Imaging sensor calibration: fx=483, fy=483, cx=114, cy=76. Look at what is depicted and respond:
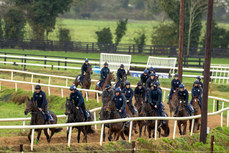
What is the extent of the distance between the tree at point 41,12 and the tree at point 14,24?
1.08m

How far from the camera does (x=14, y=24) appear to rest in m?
51.2

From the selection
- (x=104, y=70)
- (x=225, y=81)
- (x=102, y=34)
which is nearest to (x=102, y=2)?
(x=102, y=34)

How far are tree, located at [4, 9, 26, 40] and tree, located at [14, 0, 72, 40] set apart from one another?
1.08 m

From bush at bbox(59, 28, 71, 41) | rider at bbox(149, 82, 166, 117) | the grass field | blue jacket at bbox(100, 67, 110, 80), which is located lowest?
rider at bbox(149, 82, 166, 117)

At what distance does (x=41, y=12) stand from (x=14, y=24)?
3122mm

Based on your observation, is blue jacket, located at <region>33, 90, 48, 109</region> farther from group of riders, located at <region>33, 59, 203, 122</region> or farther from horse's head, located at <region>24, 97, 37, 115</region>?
horse's head, located at <region>24, 97, 37, 115</region>

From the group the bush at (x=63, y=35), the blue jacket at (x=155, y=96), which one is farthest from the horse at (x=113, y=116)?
the bush at (x=63, y=35)

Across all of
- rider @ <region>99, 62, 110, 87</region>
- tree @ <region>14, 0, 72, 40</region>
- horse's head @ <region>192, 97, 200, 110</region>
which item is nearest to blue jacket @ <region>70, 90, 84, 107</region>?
horse's head @ <region>192, 97, 200, 110</region>

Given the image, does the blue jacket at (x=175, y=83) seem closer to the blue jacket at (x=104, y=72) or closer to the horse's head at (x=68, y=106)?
the blue jacket at (x=104, y=72)

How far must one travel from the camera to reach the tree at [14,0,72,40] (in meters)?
51.8

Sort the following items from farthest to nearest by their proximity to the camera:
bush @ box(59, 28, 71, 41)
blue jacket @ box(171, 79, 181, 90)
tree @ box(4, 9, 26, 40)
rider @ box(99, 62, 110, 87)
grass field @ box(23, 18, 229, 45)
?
1. grass field @ box(23, 18, 229, 45)
2. bush @ box(59, 28, 71, 41)
3. tree @ box(4, 9, 26, 40)
4. rider @ box(99, 62, 110, 87)
5. blue jacket @ box(171, 79, 181, 90)

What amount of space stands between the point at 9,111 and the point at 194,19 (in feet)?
105

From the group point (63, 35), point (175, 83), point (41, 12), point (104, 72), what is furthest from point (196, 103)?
point (41, 12)

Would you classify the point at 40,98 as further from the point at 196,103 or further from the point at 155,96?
the point at 196,103
